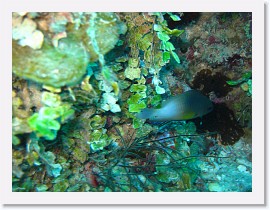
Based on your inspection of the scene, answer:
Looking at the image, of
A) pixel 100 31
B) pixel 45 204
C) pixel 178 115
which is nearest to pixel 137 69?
pixel 178 115

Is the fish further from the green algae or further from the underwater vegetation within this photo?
the green algae

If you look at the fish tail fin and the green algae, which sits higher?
the green algae

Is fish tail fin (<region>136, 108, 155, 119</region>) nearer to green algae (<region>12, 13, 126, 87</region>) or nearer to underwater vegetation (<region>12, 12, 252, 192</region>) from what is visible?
underwater vegetation (<region>12, 12, 252, 192</region>)

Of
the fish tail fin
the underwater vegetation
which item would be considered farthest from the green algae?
the fish tail fin

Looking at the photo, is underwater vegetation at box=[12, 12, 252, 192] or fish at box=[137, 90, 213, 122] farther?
fish at box=[137, 90, 213, 122]

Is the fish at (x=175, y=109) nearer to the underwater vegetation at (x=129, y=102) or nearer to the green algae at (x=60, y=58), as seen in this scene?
the underwater vegetation at (x=129, y=102)

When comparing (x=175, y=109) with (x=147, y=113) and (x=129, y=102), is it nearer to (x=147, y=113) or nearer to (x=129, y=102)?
(x=147, y=113)

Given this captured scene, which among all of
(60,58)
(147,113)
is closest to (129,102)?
(147,113)

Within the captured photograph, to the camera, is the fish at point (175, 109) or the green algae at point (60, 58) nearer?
the green algae at point (60, 58)

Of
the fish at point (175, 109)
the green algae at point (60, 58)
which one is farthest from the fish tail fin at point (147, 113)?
the green algae at point (60, 58)
